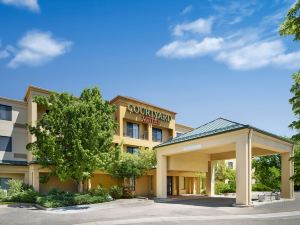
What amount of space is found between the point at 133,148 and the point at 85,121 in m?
15.5

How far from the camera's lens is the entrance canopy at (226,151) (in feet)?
78.6

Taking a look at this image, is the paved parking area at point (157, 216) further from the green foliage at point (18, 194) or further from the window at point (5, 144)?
the window at point (5, 144)

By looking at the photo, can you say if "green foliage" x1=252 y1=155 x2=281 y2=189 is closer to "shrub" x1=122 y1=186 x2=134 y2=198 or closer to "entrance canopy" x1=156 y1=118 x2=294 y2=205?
"entrance canopy" x1=156 y1=118 x2=294 y2=205

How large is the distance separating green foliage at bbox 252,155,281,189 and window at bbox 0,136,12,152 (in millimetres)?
39132

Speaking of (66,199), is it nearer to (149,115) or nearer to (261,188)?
(149,115)

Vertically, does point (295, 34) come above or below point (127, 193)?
above

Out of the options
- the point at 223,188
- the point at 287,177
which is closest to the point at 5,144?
the point at 223,188

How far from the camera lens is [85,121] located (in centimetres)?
2619

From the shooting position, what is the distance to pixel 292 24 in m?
9.48

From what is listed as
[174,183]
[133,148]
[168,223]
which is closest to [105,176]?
[133,148]

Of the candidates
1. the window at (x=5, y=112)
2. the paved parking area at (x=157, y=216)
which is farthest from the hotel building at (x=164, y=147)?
the paved parking area at (x=157, y=216)

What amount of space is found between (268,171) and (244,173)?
31505 mm

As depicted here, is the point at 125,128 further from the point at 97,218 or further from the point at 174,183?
the point at 97,218

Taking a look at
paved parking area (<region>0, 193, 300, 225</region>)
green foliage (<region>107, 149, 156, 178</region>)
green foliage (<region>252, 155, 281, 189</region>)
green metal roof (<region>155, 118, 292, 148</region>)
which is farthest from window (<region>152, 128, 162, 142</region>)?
paved parking area (<region>0, 193, 300, 225</region>)
